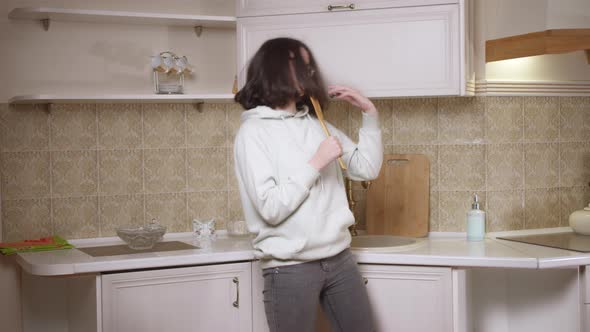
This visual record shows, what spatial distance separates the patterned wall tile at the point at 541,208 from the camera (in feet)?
9.62

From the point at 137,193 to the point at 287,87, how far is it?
1.06 meters

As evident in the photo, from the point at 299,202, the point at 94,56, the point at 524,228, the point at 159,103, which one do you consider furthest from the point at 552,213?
the point at 94,56

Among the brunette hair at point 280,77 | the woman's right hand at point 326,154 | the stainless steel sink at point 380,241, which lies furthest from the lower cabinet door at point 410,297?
the brunette hair at point 280,77

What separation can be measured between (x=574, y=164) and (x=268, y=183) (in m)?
1.58

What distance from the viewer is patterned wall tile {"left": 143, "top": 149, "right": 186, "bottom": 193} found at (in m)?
2.93

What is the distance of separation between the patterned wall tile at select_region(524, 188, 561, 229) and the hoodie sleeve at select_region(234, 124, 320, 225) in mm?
1264

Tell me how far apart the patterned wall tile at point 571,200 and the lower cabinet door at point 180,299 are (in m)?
1.39

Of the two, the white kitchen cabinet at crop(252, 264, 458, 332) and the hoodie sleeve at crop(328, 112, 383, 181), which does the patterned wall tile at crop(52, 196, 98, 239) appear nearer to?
the white kitchen cabinet at crop(252, 264, 458, 332)

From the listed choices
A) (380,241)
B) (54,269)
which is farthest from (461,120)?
(54,269)

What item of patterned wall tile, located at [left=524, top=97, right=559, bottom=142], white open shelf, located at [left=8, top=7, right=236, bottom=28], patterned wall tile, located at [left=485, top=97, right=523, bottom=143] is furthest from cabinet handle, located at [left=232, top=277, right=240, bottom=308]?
patterned wall tile, located at [left=524, top=97, right=559, bottom=142]

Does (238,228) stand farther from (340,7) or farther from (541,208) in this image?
(541,208)

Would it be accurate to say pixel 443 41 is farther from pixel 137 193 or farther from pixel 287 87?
pixel 137 193

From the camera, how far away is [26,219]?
2770mm

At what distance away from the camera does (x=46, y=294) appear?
2.78 meters
